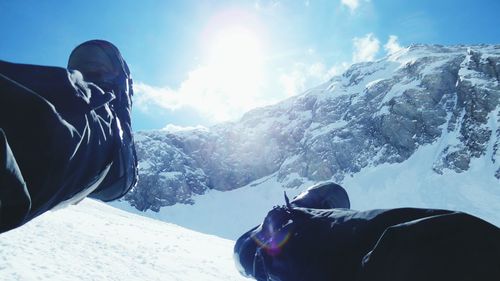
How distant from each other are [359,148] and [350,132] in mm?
3650

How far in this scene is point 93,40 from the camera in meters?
2.81

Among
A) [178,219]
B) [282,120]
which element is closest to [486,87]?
[282,120]

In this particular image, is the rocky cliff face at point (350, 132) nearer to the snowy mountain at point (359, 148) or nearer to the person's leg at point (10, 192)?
the snowy mountain at point (359, 148)

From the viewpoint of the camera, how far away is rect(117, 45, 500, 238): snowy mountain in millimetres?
49469

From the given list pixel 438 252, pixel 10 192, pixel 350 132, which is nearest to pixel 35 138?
pixel 10 192

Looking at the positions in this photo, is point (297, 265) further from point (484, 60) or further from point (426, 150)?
point (484, 60)

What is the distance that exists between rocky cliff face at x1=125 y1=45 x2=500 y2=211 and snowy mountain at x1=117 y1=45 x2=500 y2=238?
0.67ft

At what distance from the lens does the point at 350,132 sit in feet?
217

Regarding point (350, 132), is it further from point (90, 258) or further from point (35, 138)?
point (35, 138)

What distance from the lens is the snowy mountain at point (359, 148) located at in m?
49.5

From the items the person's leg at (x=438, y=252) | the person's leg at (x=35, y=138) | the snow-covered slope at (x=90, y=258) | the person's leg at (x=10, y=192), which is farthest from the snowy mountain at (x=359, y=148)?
the person's leg at (x=10, y=192)

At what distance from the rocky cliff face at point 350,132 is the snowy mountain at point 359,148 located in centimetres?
21

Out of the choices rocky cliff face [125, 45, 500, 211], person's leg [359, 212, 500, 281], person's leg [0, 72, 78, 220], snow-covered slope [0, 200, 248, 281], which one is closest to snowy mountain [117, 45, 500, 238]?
rocky cliff face [125, 45, 500, 211]

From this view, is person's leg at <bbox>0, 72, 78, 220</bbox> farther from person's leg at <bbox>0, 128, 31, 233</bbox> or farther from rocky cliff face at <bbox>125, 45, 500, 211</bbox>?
rocky cliff face at <bbox>125, 45, 500, 211</bbox>
